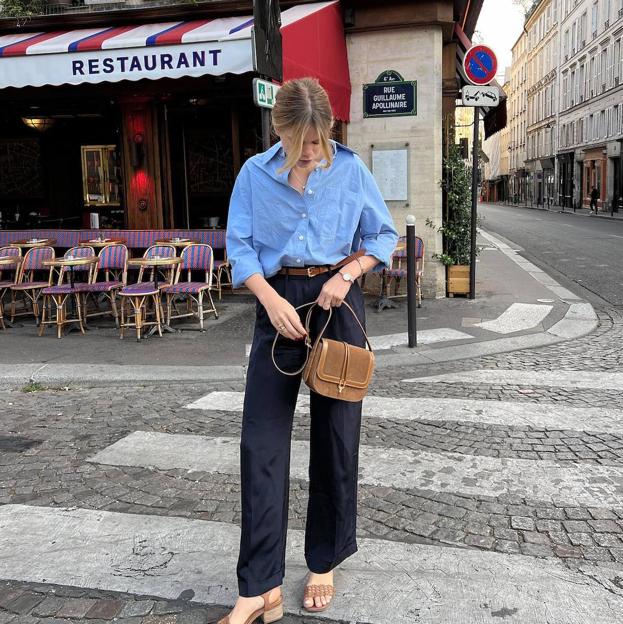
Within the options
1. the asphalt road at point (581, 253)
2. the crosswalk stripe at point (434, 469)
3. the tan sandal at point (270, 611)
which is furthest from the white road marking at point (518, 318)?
the tan sandal at point (270, 611)

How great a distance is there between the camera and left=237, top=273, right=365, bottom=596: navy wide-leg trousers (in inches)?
93.6

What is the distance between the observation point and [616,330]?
310 inches

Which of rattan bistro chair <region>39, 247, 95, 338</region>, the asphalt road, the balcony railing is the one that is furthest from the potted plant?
the balcony railing

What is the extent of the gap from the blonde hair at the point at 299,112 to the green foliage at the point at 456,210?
305 inches

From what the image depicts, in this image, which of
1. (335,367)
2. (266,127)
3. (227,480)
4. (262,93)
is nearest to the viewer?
(335,367)

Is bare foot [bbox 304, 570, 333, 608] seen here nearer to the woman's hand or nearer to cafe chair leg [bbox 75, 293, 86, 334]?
the woman's hand

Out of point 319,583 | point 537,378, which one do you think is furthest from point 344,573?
point 537,378

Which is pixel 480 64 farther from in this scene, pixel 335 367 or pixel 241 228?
pixel 335 367

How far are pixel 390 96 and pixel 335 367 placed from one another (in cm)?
808

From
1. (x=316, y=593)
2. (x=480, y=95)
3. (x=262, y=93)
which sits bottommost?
(x=316, y=593)

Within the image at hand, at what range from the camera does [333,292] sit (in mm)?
2295

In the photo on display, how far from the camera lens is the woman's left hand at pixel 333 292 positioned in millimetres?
2299

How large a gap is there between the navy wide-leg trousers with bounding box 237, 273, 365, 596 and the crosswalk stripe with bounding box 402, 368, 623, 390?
3.45 m

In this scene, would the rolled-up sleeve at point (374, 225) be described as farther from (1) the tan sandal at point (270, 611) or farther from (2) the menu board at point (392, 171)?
(2) the menu board at point (392, 171)
